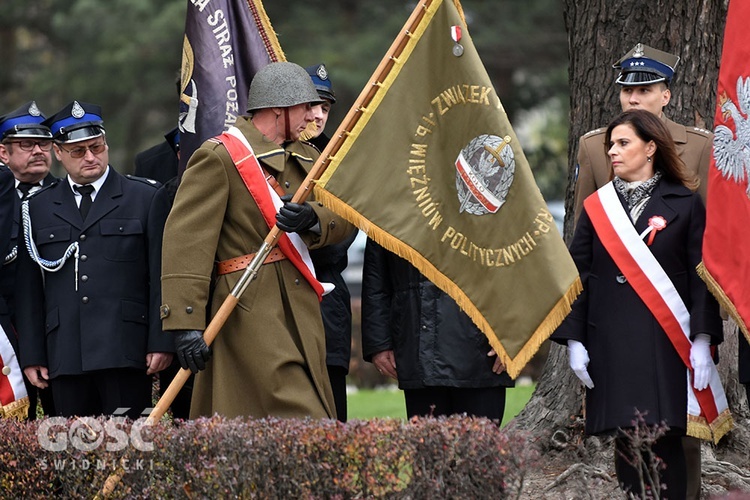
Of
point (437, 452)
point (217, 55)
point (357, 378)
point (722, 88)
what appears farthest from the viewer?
point (357, 378)

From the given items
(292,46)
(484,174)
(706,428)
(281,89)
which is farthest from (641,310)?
(292,46)

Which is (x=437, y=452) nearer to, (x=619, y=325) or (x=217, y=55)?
(x=619, y=325)

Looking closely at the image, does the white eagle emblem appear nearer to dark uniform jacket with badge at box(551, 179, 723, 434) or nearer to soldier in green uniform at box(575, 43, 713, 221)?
dark uniform jacket with badge at box(551, 179, 723, 434)

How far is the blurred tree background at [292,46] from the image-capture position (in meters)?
21.6

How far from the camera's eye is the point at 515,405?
463 inches

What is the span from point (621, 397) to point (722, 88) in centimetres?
148

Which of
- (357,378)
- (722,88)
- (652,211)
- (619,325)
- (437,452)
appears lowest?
(357,378)

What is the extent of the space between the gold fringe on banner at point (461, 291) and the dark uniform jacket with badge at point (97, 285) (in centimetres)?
131

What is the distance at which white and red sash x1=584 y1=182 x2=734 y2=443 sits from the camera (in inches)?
249

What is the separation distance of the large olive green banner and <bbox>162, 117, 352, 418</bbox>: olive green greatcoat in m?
0.40

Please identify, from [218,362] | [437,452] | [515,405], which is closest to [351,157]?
[218,362]

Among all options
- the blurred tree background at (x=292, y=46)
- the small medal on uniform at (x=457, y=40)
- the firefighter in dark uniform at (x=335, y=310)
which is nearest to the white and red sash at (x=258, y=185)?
the firefighter in dark uniform at (x=335, y=310)

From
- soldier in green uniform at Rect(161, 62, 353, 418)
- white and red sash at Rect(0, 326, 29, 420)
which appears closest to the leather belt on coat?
soldier in green uniform at Rect(161, 62, 353, 418)

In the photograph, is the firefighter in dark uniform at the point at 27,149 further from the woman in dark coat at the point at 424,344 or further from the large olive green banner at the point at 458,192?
the large olive green banner at the point at 458,192
